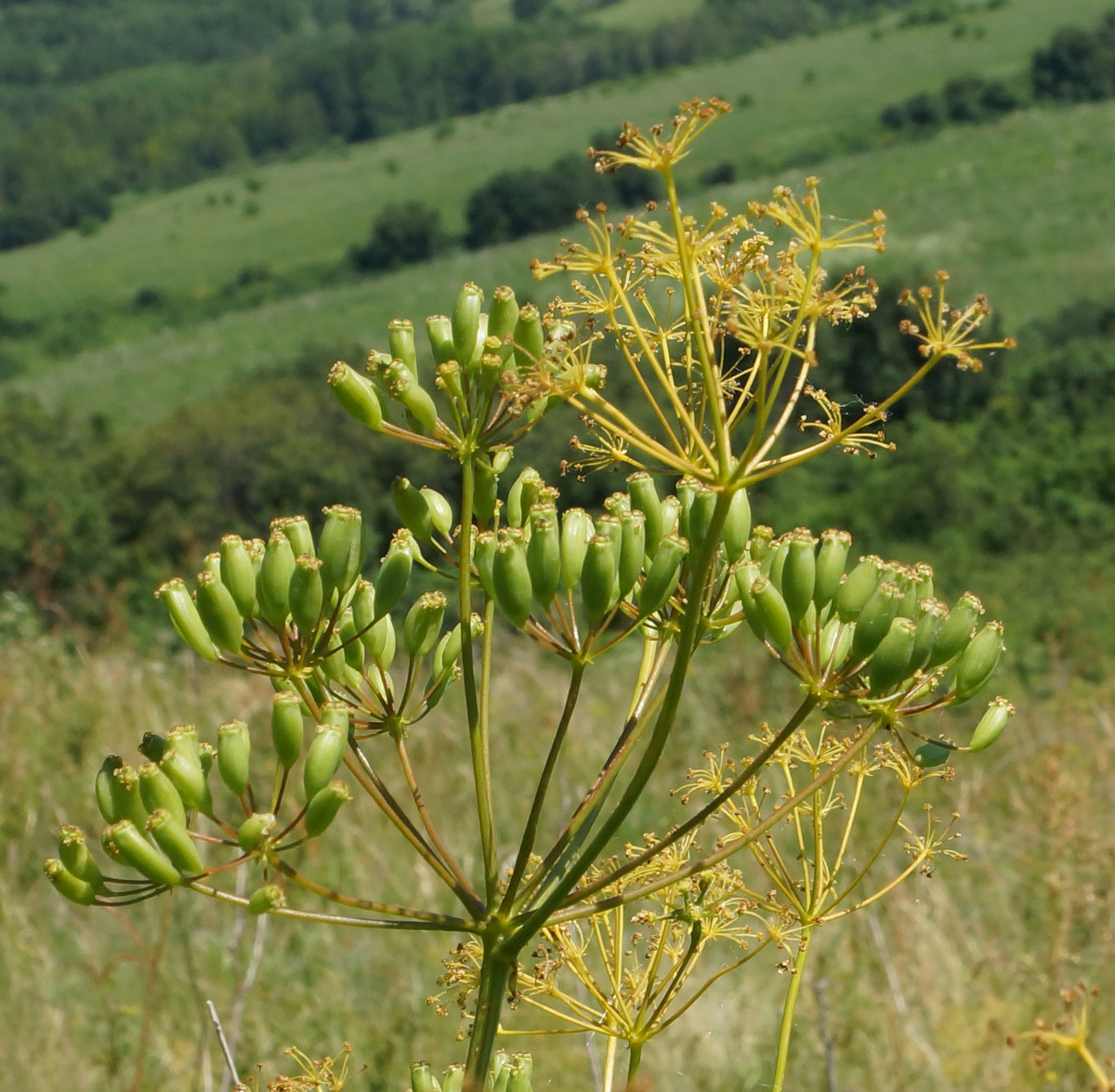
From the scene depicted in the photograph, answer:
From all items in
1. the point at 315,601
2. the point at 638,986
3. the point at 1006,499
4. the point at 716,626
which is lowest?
the point at 1006,499

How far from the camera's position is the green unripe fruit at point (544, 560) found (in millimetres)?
2205

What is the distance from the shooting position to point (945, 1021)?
6.95 meters

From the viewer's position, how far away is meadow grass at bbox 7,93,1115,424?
6366 cm

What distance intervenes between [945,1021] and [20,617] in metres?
16.0

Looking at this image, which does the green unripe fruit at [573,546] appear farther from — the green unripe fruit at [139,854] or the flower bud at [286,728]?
the green unripe fruit at [139,854]

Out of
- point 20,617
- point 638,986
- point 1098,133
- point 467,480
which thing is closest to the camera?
point 467,480

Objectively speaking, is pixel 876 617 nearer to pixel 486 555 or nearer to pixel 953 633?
pixel 953 633

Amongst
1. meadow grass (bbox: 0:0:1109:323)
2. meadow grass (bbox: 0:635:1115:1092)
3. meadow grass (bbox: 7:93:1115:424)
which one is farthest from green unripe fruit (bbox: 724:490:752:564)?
meadow grass (bbox: 0:0:1109:323)

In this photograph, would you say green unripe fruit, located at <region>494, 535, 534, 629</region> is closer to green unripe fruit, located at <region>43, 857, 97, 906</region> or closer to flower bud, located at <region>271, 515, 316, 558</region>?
flower bud, located at <region>271, 515, 316, 558</region>

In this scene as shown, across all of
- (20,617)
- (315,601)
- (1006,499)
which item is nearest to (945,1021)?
(315,601)

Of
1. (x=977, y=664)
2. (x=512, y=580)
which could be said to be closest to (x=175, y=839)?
(x=512, y=580)

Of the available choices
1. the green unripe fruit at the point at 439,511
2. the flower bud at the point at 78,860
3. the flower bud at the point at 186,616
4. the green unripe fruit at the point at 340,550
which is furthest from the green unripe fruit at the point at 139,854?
the green unripe fruit at the point at 439,511

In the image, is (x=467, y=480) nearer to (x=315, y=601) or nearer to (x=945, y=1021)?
(x=315, y=601)

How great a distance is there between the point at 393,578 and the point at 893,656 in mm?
877
